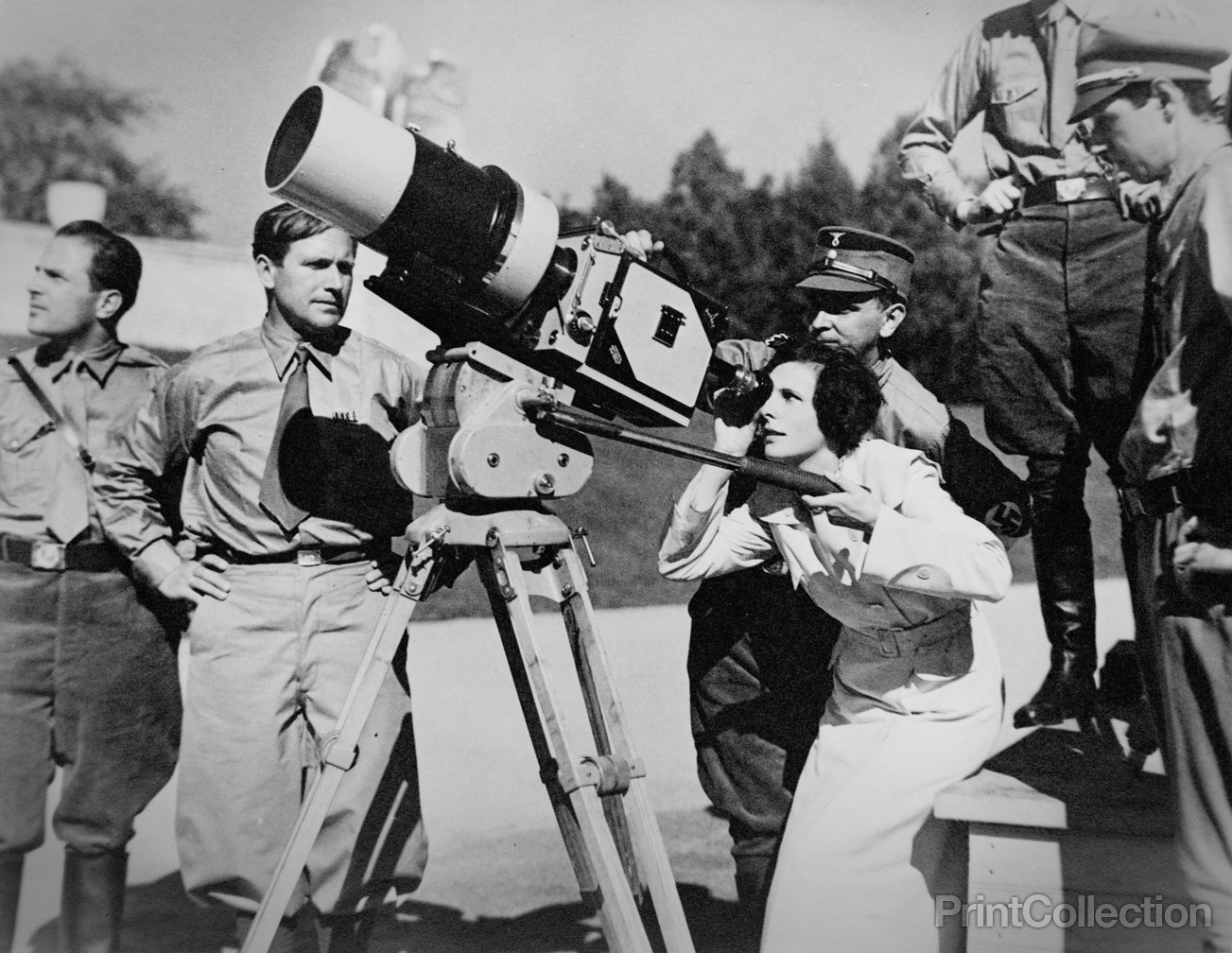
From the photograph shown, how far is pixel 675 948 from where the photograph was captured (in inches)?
101

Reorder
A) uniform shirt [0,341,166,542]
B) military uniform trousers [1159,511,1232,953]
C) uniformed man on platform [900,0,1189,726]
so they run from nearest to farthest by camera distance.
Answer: military uniform trousers [1159,511,1232,953], uniform shirt [0,341,166,542], uniformed man on platform [900,0,1189,726]

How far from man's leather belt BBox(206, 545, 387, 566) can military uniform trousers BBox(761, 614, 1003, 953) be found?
54.9 inches

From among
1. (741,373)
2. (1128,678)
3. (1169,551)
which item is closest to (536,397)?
(741,373)

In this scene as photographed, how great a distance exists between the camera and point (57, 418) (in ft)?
10.2

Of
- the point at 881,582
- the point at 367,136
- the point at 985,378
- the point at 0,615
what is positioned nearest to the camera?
the point at 367,136

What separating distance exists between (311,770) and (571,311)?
1.45 m

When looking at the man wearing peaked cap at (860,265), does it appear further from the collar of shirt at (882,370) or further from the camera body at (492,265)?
the camera body at (492,265)

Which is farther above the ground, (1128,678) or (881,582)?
(881,582)

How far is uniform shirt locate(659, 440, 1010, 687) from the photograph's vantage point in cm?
257

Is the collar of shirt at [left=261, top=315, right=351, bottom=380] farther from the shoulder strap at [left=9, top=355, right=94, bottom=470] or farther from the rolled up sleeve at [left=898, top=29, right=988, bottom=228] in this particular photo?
the rolled up sleeve at [left=898, top=29, right=988, bottom=228]

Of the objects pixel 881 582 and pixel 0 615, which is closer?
pixel 881 582

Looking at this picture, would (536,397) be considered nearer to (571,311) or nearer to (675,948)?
(571,311)

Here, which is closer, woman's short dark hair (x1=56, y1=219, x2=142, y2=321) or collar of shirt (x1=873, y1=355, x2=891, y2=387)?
woman's short dark hair (x1=56, y1=219, x2=142, y2=321)

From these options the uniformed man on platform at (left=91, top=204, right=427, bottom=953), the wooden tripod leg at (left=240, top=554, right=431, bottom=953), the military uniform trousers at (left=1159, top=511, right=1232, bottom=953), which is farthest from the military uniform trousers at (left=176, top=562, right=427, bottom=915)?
the military uniform trousers at (left=1159, top=511, right=1232, bottom=953)
